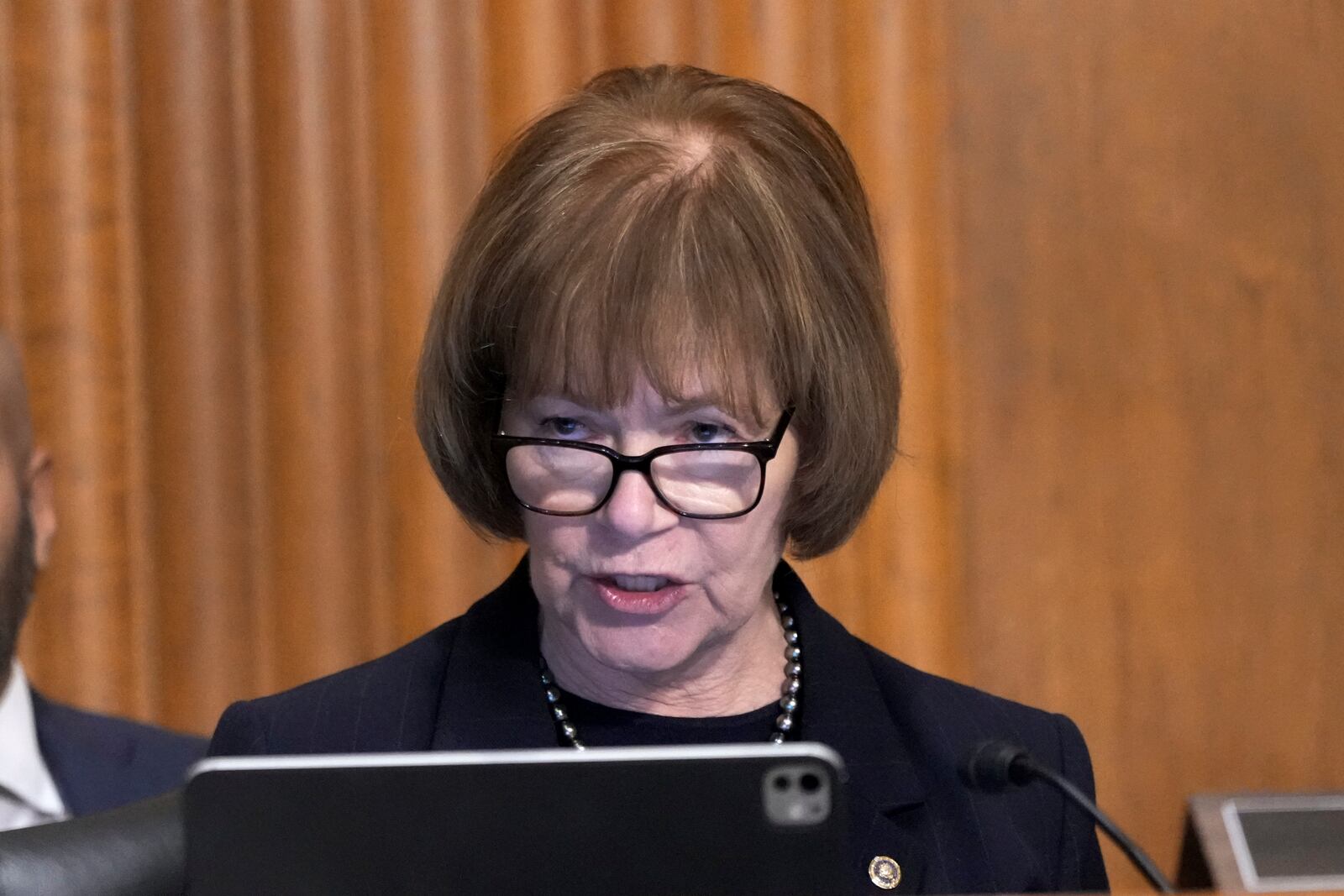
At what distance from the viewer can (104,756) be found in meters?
1.91

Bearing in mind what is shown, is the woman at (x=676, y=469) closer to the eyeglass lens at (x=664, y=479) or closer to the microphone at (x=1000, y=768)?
the eyeglass lens at (x=664, y=479)

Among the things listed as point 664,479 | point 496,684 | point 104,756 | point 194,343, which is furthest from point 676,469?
point 194,343

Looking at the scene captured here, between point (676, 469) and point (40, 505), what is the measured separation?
1141 mm

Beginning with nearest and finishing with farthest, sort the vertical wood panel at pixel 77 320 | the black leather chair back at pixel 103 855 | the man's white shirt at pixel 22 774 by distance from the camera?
the black leather chair back at pixel 103 855
the man's white shirt at pixel 22 774
the vertical wood panel at pixel 77 320

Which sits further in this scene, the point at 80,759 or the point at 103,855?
the point at 80,759

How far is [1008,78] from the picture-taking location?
243 cm

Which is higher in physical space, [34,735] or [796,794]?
[796,794]

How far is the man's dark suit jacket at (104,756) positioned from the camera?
6.16 ft

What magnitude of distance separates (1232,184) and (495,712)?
5.26 feet

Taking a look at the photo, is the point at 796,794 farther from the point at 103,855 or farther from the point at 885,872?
the point at 885,872

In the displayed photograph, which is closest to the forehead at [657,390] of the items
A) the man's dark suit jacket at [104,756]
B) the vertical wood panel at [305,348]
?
the man's dark suit jacket at [104,756]

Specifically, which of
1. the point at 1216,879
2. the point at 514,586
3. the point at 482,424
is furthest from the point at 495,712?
the point at 1216,879

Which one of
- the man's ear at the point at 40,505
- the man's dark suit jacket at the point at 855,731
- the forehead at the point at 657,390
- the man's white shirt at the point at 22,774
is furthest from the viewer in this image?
the man's ear at the point at 40,505

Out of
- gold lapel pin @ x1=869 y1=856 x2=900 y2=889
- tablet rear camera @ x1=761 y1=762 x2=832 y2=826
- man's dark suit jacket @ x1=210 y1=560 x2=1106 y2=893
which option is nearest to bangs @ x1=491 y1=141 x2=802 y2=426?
man's dark suit jacket @ x1=210 y1=560 x2=1106 y2=893
